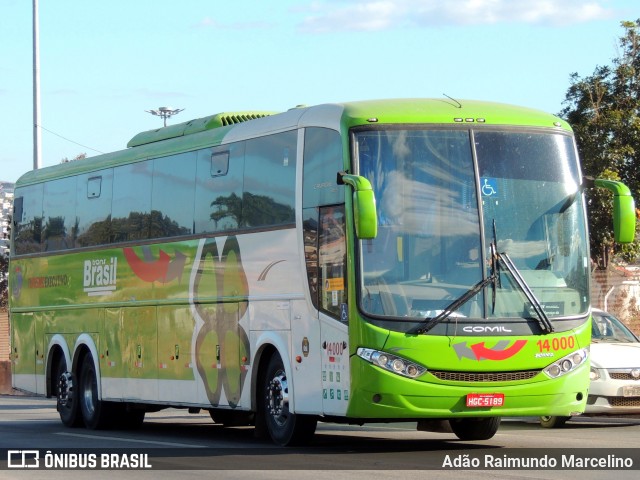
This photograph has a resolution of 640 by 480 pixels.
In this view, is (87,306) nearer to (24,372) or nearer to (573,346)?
(24,372)

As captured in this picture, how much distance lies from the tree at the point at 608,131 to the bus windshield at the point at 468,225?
761 inches

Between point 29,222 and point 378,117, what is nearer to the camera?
point 378,117

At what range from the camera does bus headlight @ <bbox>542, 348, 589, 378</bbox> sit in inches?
575

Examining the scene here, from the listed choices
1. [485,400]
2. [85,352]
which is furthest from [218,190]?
[85,352]

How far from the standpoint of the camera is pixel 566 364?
14.7 metres

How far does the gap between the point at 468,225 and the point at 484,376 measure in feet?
5.15

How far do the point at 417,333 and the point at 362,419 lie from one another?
121 centimetres

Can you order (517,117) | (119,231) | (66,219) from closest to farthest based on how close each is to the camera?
1. (517,117)
2. (119,231)
3. (66,219)

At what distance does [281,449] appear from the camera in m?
15.7

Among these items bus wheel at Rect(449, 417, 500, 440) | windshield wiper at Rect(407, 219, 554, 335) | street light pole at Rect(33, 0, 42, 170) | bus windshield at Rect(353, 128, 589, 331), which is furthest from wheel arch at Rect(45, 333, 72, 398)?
street light pole at Rect(33, 0, 42, 170)

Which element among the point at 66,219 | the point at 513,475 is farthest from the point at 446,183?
the point at 66,219

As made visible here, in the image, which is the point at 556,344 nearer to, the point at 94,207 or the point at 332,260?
the point at 332,260

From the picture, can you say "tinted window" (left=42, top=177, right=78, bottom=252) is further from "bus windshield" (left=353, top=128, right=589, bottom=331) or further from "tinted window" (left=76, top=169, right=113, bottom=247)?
"bus windshield" (left=353, top=128, right=589, bottom=331)

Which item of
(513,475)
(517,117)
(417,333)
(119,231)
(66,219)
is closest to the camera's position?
(513,475)
